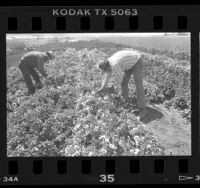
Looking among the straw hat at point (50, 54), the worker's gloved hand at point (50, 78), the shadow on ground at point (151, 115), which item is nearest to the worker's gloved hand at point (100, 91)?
the shadow on ground at point (151, 115)

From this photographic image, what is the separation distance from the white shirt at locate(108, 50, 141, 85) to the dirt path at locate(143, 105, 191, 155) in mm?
852

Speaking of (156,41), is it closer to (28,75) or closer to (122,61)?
(122,61)

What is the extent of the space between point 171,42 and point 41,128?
→ 112 inches

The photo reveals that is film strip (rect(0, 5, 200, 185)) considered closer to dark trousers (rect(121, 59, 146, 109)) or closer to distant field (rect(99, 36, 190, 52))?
distant field (rect(99, 36, 190, 52))

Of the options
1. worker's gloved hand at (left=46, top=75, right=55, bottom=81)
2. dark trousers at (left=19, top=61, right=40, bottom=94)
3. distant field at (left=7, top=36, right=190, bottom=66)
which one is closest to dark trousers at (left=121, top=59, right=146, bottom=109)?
distant field at (left=7, top=36, right=190, bottom=66)

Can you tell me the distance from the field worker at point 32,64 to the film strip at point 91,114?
0.31 ft

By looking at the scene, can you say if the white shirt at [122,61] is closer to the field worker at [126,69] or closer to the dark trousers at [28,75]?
the field worker at [126,69]

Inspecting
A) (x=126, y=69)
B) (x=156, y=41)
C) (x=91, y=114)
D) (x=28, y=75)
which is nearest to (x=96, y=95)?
(x=91, y=114)

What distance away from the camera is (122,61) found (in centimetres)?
1223

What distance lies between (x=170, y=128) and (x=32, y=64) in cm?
279

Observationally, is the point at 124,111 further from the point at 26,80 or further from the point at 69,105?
the point at 26,80

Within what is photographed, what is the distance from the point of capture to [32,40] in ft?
39.5

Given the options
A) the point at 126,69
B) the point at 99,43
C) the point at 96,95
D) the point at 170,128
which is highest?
the point at 99,43

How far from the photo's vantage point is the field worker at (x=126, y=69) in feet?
40.1
